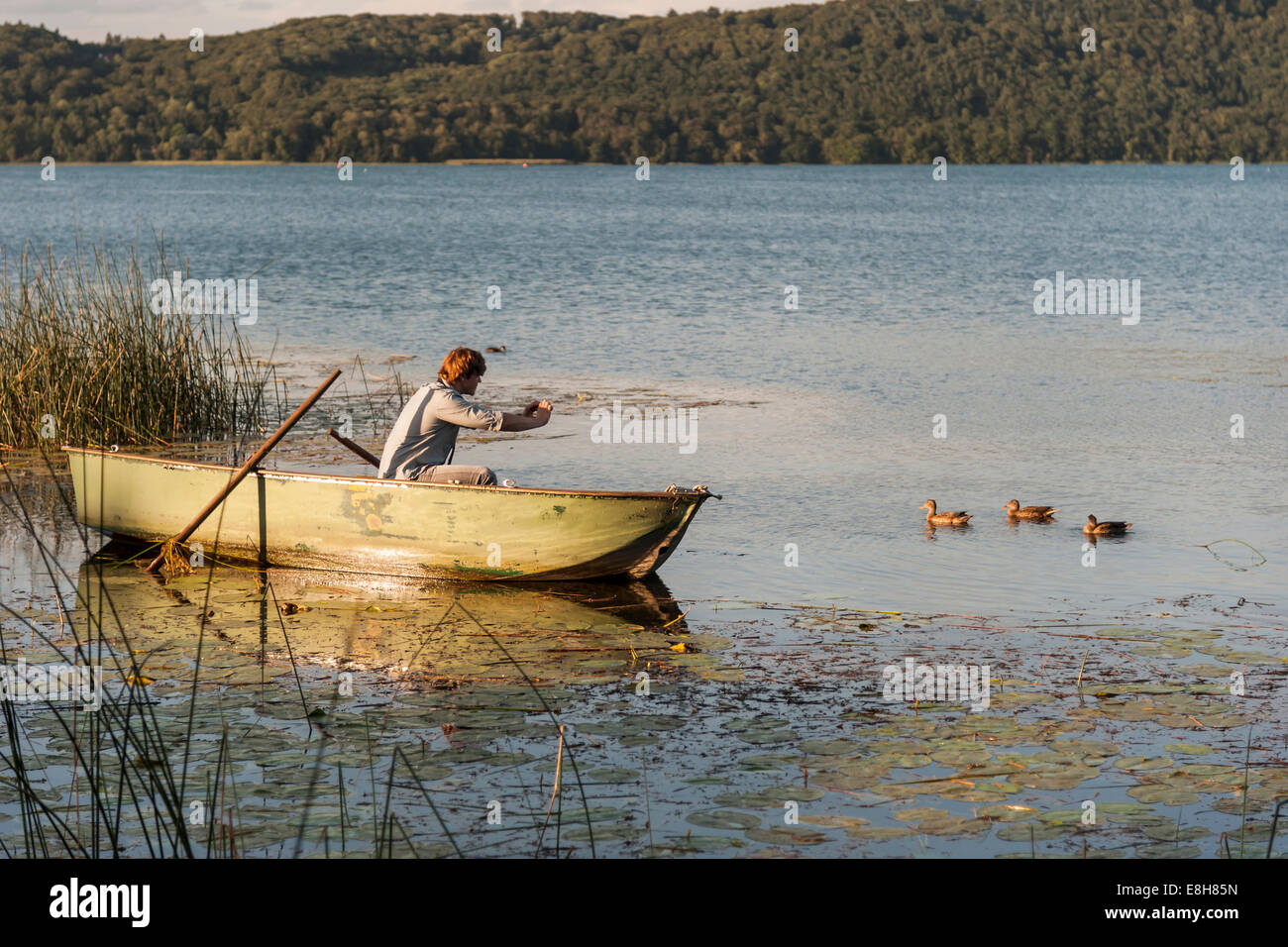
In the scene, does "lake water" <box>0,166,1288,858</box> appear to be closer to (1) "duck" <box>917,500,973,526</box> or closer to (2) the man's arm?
(1) "duck" <box>917,500,973,526</box>

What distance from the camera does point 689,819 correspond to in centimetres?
531

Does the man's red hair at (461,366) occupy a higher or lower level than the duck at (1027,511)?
higher

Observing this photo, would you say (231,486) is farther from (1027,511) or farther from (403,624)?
(1027,511)

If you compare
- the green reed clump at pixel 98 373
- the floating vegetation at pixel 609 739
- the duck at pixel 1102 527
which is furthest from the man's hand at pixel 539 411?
the green reed clump at pixel 98 373

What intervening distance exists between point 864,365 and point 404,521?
39.6 feet

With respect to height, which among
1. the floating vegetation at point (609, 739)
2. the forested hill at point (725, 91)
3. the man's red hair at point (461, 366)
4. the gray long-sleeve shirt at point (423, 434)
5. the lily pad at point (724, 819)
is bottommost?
the lily pad at point (724, 819)

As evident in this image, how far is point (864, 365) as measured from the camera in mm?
20062

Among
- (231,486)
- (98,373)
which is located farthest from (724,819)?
(98,373)

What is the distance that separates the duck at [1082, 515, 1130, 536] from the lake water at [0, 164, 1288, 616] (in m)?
0.22

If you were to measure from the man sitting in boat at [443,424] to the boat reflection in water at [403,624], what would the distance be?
66 centimetres

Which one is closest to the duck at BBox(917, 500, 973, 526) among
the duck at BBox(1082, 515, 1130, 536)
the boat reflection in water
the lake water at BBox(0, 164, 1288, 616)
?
the lake water at BBox(0, 164, 1288, 616)

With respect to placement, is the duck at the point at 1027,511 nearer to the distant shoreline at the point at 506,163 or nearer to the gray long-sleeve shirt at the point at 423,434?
the gray long-sleeve shirt at the point at 423,434

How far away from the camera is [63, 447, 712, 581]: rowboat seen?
8656 millimetres

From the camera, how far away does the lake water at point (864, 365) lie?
9.87m
